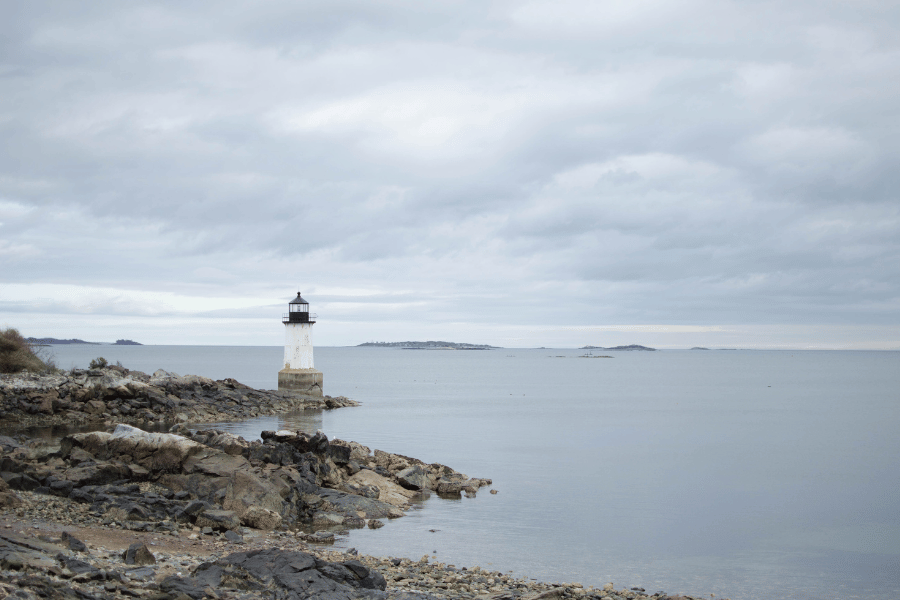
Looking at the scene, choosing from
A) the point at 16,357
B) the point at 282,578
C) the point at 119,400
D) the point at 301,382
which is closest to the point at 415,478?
the point at 282,578

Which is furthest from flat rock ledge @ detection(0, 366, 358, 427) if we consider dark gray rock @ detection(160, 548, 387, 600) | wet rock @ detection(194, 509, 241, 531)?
dark gray rock @ detection(160, 548, 387, 600)

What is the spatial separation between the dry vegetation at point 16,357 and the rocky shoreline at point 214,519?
2457cm

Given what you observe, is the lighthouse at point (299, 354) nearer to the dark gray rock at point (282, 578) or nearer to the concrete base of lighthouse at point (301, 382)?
the concrete base of lighthouse at point (301, 382)

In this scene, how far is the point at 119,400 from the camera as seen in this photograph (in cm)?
3653

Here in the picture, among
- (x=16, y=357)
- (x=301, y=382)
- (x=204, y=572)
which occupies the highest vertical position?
(x=16, y=357)

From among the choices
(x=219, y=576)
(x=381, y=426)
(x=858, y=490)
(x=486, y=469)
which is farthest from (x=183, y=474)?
(x=381, y=426)

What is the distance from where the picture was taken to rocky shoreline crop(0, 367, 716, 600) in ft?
30.0

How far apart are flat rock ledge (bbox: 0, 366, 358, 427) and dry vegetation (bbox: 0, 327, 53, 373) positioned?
264 centimetres

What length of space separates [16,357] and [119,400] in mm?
9047

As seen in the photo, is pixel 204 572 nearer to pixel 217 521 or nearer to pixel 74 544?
pixel 74 544

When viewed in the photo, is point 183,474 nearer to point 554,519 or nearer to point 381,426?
point 554,519

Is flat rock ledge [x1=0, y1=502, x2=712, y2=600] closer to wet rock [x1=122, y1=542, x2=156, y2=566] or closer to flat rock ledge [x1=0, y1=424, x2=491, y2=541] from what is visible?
wet rock [x1=122, y1=542, x2=156, y2=566]

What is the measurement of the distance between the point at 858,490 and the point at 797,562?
1143cm

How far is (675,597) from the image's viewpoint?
39.0 ft
